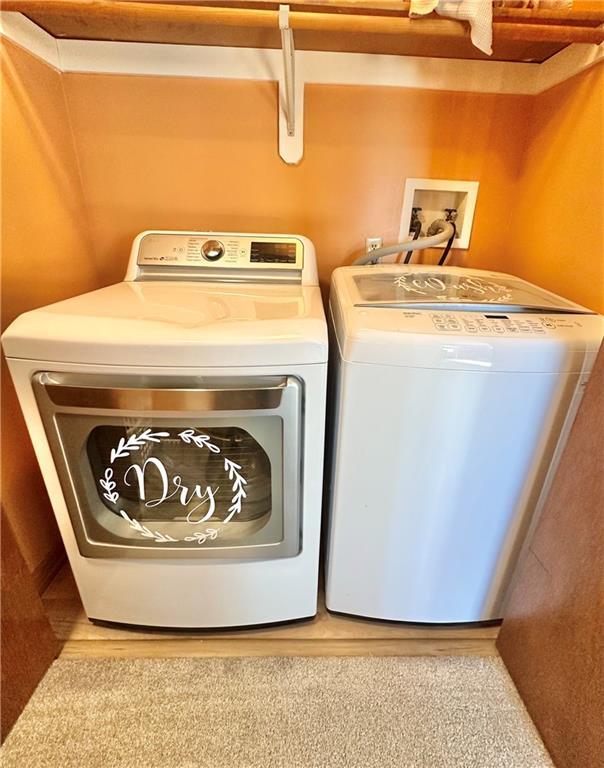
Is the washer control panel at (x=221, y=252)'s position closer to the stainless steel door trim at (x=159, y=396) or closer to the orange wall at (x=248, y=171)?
the orange wall at (x=248, y=171)

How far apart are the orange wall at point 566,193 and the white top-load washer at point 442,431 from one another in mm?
126

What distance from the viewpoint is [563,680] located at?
2.82 ft

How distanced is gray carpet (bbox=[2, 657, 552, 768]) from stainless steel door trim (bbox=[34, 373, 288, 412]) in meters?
0.77

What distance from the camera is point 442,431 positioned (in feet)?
2.86

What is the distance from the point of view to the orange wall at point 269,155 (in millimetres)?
1302

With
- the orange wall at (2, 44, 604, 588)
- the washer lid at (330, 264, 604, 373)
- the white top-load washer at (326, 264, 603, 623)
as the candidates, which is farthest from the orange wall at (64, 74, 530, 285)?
the washer lid at (330, 264, 604, 373)

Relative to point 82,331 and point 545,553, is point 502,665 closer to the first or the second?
point 545,553

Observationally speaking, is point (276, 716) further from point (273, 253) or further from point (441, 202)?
point (441, 202)

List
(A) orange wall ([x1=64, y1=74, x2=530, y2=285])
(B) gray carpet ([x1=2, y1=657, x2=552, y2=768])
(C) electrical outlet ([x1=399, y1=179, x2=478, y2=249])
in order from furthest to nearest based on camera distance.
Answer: (C) electrical outlet ([x1=399, y1=179, x2=478, y2=249]), (A) orange wall ([x1=64, y1=74, x2=530, y2=285]), (B) gray carpet ([x1=2, y1=657, x2=552, y2=768])

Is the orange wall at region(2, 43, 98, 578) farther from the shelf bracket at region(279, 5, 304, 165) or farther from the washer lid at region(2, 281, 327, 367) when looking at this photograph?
the shelf bracket at region(279, 5, 304, 165)

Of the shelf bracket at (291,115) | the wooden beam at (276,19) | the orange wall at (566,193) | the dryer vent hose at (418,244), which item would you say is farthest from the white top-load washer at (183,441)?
the orange wall at (566,193)

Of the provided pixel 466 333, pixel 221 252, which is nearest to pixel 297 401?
pixel 466 333

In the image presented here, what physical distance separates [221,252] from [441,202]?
2.84ft

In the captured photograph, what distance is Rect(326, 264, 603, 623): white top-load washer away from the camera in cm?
81
